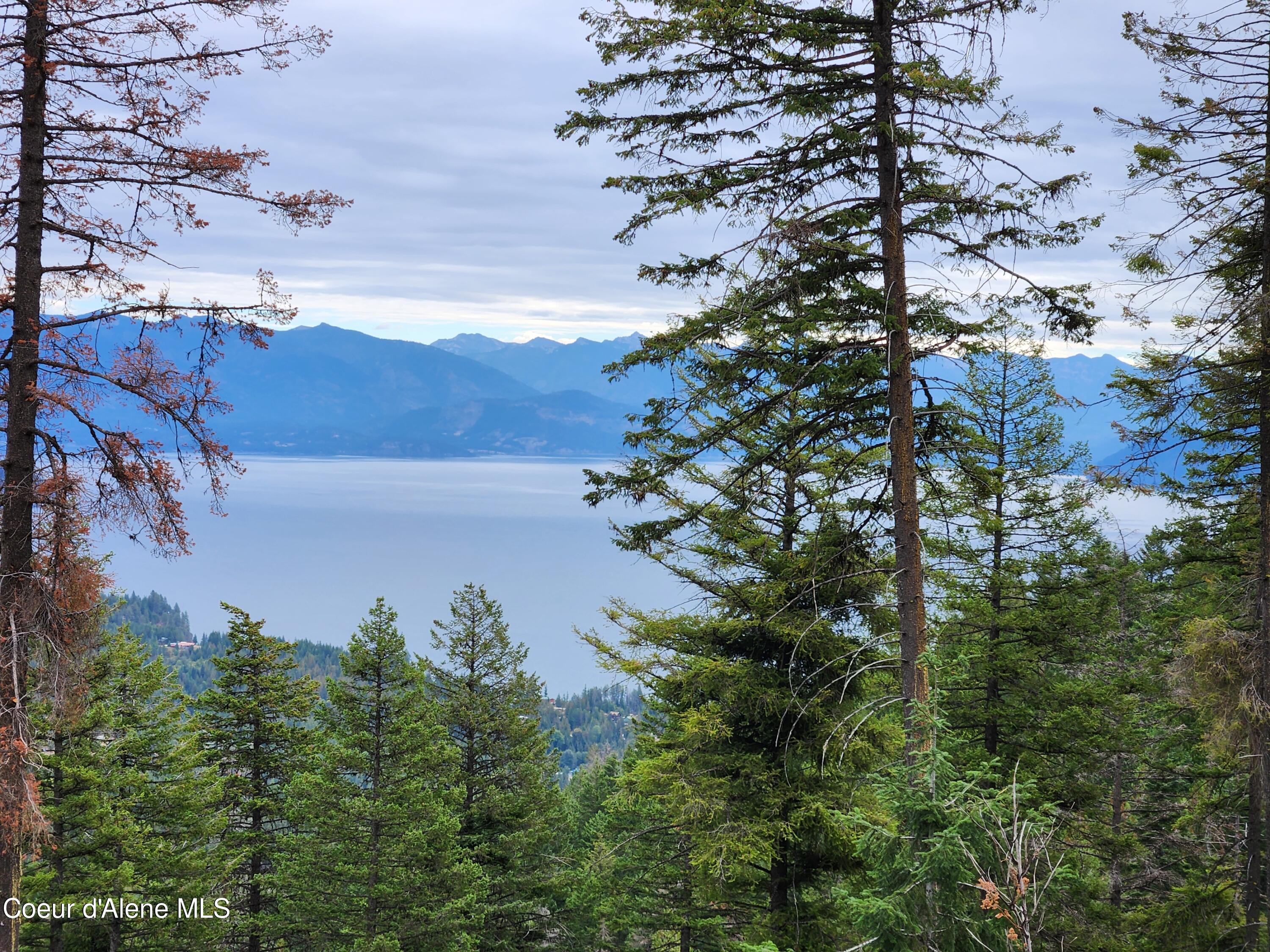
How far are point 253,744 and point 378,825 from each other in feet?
18.5

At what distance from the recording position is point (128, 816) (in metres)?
13.9

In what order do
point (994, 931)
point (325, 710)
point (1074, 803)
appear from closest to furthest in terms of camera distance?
1. point (994, 931)
2. point (1074, 803)
3. point (325, 710)

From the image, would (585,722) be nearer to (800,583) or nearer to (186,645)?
(186,645)

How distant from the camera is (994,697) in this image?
1139 centimetres

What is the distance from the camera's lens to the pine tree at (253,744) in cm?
1731

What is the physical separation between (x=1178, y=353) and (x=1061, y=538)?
4.09m

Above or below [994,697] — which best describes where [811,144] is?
above

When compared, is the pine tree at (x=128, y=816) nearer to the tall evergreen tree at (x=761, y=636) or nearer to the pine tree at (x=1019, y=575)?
the tall evergreen tree at (x=761, y=636)

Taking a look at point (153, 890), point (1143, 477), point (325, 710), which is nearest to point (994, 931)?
point (1143, 477)

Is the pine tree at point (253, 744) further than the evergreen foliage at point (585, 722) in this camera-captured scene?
No

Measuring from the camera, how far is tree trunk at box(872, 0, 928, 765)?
634cm

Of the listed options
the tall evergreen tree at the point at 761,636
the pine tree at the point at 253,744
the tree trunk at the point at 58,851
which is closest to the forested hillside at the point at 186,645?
the pine tree at the point at 253,744

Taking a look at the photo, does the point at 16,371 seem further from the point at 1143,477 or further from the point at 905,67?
the point at 1143,477

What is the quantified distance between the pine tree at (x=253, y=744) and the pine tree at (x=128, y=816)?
37.2 inches
